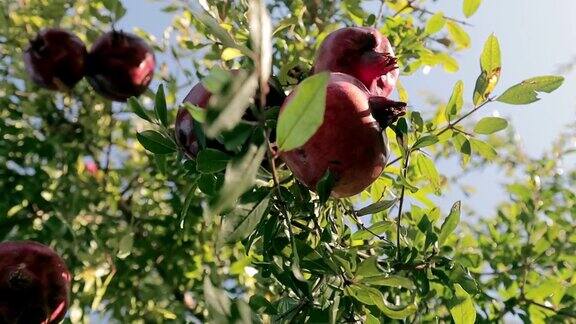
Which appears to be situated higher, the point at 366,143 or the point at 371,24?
the point at 366,143

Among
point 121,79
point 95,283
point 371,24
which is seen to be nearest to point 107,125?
point 121,79

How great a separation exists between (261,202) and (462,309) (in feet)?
1.41

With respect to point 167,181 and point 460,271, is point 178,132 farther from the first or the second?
point 167,181

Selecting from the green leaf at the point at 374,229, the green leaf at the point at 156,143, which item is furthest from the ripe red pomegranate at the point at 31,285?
the green leaf at the point at 374,229

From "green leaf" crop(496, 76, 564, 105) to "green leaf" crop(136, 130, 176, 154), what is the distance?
475 mm

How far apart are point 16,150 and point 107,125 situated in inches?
12.4

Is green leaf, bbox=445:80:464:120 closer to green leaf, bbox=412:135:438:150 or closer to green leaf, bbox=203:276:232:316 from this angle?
green leaf, bbox=412:135:438:150

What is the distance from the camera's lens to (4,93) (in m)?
2.30

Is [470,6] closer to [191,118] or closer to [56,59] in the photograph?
[191,118]

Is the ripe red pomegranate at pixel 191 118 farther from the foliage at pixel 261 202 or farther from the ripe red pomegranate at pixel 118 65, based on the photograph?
the ripe red pomegranate at pixel 118 65

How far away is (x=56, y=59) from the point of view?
1.88m

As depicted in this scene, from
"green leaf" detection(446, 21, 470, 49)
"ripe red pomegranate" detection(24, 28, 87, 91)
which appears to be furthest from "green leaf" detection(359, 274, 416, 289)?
"ripe red pomegranate" detection(24, 28, 87, 91)

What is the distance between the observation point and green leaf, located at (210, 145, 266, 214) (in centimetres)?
50

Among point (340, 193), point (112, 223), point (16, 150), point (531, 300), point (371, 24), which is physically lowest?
point (112, 223)
